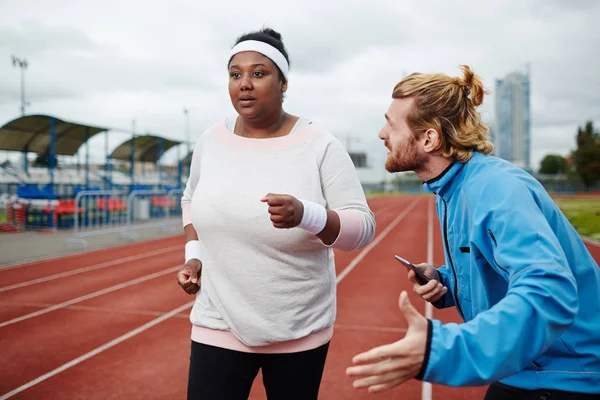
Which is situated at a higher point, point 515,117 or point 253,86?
point 515,117

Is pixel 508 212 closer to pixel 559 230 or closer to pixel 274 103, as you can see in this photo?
pixel 559 230

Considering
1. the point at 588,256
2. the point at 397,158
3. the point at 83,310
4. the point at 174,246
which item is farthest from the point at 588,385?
the point at 174,246

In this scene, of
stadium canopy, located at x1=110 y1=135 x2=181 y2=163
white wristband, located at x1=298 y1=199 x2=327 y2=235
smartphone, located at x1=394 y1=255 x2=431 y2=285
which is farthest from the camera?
stadium canopy, located at x1=110 y1=135 x2=181 y2=163

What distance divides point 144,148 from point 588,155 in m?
34.7

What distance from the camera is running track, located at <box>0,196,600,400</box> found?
4.52 metres

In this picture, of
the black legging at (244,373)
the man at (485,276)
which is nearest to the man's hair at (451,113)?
the man at (485,276)

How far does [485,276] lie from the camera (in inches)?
57.4

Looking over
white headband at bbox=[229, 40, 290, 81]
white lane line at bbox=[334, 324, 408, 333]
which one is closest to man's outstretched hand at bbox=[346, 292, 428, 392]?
white headband at bbox=[229, 40, 290, 81]

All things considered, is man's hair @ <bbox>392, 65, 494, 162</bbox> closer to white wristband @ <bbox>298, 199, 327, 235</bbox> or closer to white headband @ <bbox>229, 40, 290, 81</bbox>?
white wristband @ <bbox>298, 199, 327, 235</bbox>

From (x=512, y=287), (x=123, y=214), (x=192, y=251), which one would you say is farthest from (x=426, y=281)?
(x=123, y=214)

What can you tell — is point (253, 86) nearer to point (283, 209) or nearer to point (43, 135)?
point (283, 209)

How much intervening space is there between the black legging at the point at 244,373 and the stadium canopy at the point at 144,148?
2432 centimetres

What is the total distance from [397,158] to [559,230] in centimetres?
54

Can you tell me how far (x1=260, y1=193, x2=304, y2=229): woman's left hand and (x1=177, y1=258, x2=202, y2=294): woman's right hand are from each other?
635mm
